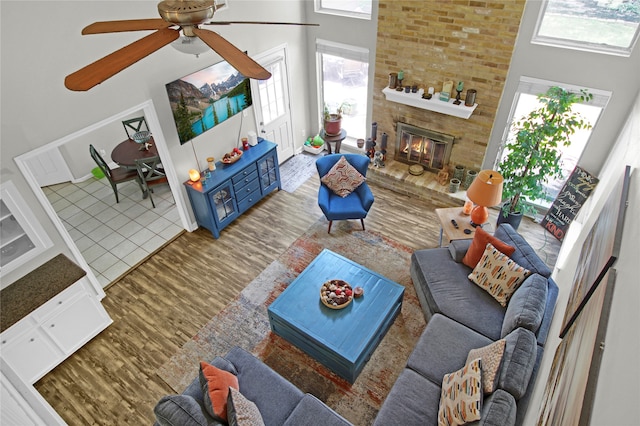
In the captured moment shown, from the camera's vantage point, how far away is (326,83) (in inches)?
281

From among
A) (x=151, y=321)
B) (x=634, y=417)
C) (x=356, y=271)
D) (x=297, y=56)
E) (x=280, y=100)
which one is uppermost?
(x=634, y=417)

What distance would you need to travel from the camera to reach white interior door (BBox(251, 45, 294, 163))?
623 cm

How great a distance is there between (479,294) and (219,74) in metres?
4.32

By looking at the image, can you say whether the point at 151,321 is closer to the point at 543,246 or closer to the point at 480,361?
the point at 480,361

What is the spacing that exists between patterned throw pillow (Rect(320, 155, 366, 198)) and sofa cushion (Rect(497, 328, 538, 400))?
3.11 m

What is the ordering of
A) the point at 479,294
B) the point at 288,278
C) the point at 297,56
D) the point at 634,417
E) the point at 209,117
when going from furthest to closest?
the point at 297,56 < the point at 209,117 < the point at 288,278 < the point at 479,294 < the point at 634,417

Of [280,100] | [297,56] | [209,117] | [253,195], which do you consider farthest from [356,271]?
[297,56]

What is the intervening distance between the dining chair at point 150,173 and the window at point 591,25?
5.58m

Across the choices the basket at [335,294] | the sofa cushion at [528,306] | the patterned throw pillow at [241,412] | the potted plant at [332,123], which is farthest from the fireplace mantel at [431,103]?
the patterned throw pillow at [241,412]

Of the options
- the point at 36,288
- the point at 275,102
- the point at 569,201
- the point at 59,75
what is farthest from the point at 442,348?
the point at 275,102

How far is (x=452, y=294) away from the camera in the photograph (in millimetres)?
4176

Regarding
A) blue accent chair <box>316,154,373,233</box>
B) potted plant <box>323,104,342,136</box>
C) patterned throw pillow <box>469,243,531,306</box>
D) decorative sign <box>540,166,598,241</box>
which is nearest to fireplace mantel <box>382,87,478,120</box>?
potted plant <box>323,104,342,136</box>

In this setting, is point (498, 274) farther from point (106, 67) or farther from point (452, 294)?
point (106, 67)

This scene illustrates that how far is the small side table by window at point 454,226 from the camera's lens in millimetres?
4922
